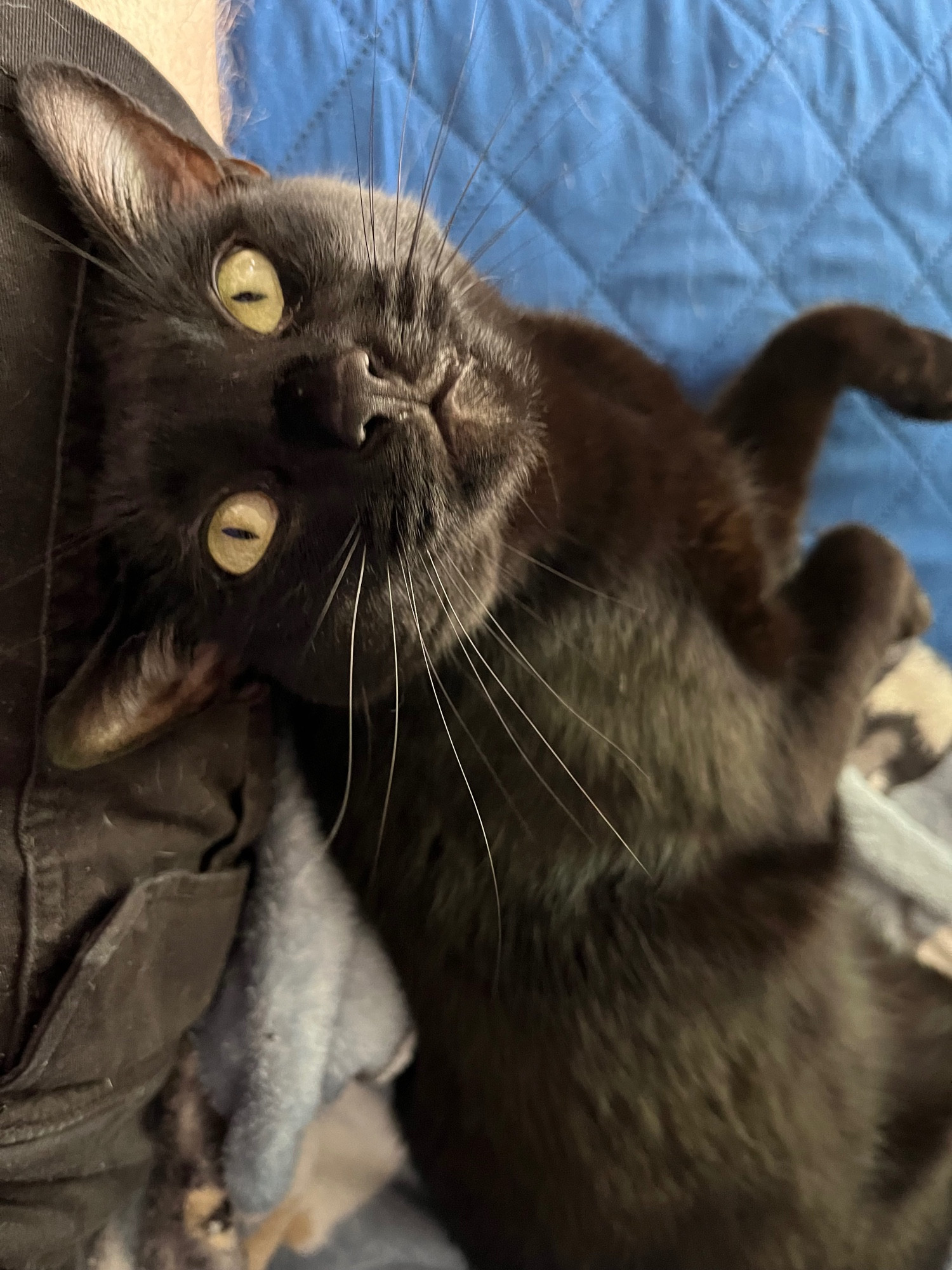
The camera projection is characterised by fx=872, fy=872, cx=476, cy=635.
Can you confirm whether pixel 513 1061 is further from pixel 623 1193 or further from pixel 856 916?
pixel 856 916

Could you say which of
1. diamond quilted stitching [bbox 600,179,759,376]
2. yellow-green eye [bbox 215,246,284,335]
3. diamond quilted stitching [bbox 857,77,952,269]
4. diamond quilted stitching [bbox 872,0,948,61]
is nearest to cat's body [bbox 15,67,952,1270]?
yellow-green eye [bbox 215,246,284,335]

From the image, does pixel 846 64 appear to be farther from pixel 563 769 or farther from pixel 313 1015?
pixel 313 1015

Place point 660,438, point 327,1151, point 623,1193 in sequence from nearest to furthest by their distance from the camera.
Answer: point 623,1193
point 660,438
point 327,1151

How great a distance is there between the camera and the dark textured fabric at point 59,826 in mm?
630

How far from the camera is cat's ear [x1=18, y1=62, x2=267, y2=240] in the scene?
0.63 metres

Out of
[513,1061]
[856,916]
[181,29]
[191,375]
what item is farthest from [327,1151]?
[181,29]

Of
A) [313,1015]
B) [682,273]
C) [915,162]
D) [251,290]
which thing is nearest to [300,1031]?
[313,1015]

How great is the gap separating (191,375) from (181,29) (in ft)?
1.87

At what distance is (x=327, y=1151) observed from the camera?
965 mm

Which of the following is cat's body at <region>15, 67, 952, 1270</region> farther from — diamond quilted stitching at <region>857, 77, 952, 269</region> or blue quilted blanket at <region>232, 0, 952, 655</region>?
diamond quilted stitching at <region>857, 77, 952, 269</region>

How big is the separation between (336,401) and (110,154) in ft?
1.02

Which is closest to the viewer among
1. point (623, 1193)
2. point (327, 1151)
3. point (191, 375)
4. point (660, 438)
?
point (191, 375)

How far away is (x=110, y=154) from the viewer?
69 cm

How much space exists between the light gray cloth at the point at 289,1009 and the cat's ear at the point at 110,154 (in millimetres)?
513
